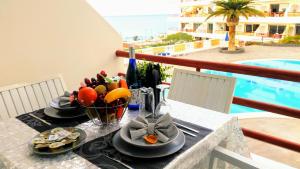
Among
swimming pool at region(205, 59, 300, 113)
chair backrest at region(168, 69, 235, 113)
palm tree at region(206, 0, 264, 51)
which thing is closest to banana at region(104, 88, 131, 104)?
chair backrest at region(168, 69, 235, 113)

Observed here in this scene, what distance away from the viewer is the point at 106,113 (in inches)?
38.5

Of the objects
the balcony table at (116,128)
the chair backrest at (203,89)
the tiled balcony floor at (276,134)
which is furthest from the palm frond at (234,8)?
the balcony table at (116,128)

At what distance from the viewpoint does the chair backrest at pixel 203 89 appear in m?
1.38

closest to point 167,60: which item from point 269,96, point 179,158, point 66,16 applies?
point 66,16

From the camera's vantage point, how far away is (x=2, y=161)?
0.83 metres

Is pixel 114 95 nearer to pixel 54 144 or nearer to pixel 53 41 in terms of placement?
pixel 54 144

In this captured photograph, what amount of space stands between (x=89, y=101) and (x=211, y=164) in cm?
62

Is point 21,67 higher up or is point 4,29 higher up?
point 4,29

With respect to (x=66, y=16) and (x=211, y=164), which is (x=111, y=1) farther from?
(x=211, y=164)

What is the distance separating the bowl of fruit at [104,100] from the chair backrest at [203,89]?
58 centimetres

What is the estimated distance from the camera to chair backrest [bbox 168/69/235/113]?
1.38 metres

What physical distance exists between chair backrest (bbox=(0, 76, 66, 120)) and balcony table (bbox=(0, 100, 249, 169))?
0.93ft

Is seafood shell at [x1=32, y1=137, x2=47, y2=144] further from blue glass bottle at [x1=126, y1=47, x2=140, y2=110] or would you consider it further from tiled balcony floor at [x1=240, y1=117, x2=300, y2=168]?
tiled balcony floor at [x1=240, y1=117, x2=300, y2=168]

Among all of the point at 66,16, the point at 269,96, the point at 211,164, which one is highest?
the point at 66,16
